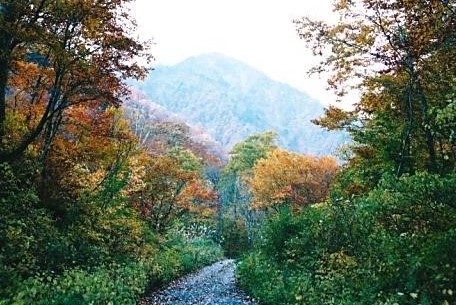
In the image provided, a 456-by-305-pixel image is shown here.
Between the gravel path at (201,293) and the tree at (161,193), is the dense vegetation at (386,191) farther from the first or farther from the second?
the tree at (161,193)

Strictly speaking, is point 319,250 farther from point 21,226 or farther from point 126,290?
point 21,226

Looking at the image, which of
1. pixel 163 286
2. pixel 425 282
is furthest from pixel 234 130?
pixel 425 282

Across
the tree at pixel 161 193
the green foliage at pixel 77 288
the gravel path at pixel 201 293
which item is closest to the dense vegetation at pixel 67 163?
the green foliage at pixel 77 288

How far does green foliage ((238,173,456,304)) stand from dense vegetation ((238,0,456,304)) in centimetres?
2

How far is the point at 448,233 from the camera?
590 cm

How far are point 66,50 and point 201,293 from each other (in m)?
8.84

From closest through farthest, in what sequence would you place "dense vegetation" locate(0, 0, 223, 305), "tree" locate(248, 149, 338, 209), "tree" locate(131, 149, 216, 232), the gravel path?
"dense vegetation" locate(0, 0, 223, 305), the gravel path, "tree" locate(131, 149, 216, 232), "tree" locate(248, 149, 338, 209)

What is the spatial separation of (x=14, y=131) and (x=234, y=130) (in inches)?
6206

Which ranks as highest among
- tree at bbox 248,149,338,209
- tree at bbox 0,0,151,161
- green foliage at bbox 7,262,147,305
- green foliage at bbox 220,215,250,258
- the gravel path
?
tree at bbox 0,0,151,161

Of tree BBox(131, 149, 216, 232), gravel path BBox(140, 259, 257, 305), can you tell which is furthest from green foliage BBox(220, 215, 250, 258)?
gravel path BBox(140, 259, 257, 305)

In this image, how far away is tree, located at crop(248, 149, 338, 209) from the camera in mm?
32562

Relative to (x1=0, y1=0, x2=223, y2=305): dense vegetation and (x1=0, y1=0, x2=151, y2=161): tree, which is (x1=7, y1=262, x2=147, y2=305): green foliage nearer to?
(x1=0, y1=0, x2=223, y2=305): dense vegetation

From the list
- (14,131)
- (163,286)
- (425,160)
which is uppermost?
(425,160)

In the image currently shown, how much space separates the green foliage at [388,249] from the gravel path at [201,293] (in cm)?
193
